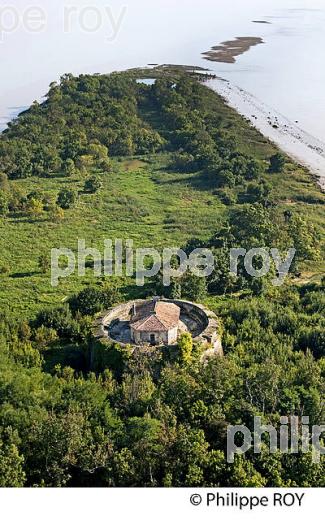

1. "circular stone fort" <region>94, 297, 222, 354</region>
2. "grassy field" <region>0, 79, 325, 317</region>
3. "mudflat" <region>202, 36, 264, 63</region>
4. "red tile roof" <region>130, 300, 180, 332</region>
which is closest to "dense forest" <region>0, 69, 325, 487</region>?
"grassy field" <region>0, 79, 325, 317</region>

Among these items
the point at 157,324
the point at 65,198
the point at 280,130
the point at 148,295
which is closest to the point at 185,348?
the point at 157,324

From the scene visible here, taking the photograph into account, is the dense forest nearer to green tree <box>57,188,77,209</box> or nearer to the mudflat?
green tree <box>57,188,77,209</box>

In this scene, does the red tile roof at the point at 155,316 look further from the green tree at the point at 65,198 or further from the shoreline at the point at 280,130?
the shoreline at the point at 280,130

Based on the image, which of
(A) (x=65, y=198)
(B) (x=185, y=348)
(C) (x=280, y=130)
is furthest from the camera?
(C) (x=280, y=130)

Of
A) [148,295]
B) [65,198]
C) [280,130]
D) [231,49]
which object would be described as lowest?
[148,295]

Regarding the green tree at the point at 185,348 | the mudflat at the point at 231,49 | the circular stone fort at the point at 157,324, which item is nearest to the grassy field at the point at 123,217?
the circular stone fort at the point at 157,324

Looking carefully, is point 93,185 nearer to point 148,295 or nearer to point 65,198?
point 65,198

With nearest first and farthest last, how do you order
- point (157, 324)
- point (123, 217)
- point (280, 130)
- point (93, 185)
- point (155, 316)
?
point (157, 324), point (155, 316), point (123, 217), point (93, 185), point (280, 130)
